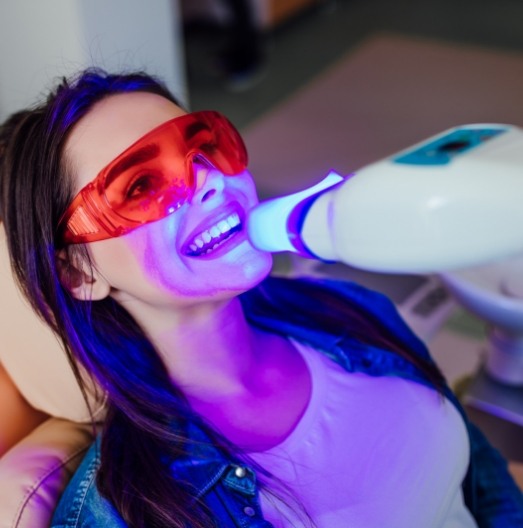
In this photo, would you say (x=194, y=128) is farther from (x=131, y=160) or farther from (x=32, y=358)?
(x=32, y=358)

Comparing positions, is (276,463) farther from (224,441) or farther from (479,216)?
(479,216)

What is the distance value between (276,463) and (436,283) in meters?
0.93

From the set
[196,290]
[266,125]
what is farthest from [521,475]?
[266,125]

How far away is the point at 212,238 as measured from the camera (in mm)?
835

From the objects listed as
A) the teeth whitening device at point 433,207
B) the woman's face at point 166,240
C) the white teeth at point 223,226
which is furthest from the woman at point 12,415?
the teeth whitening device at point 433,207

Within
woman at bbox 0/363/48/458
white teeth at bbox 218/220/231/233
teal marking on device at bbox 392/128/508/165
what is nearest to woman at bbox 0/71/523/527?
white teeth at bbox 218/220/231/233

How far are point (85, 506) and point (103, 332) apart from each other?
21cm

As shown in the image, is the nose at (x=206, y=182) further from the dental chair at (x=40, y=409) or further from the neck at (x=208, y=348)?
the dental chair at (x=40, y=409)

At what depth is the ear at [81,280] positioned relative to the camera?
2.83 feet

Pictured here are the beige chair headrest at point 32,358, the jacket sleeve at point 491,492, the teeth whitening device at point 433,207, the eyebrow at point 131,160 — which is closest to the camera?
the teeth whitening device at point 433,207

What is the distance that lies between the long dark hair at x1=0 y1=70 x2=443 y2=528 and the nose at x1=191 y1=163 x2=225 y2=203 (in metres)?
0.14

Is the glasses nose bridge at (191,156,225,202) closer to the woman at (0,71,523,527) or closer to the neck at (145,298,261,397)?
the woman at (0,71,523,527)

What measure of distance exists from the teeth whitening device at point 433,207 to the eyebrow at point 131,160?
0.70 feet

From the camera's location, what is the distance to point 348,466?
889 millimetres
